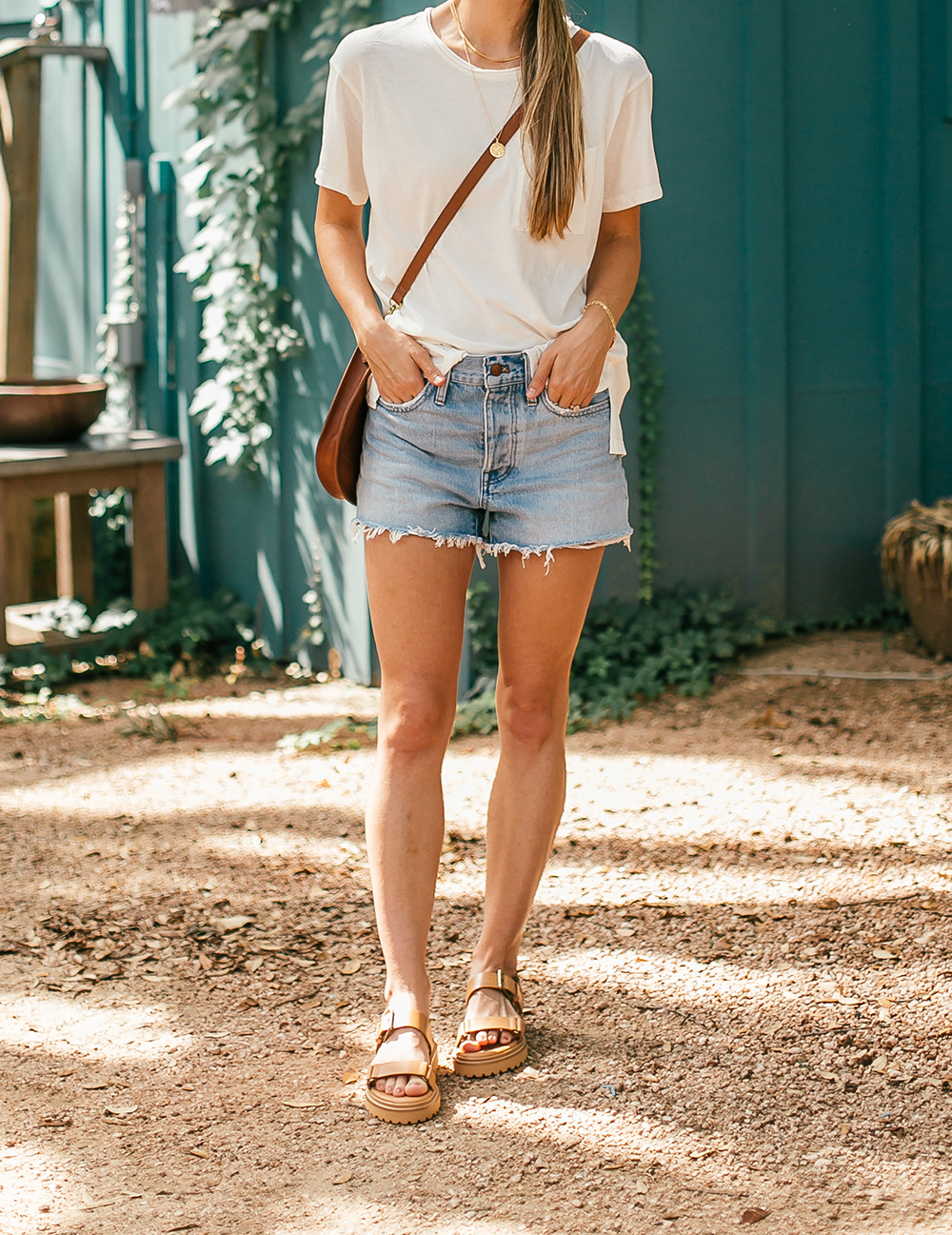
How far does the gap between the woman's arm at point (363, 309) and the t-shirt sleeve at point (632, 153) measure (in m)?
0.43

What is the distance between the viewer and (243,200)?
18.2ft

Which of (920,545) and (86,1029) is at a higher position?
(920,545)

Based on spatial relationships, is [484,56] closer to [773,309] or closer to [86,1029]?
[86,1029]

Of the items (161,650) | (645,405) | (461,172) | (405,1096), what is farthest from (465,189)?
(161,650)

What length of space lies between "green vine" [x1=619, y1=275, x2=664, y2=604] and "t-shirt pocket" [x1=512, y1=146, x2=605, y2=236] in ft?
9.48

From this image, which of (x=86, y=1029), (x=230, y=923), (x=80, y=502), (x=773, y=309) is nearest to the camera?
(x=86, y=1029)

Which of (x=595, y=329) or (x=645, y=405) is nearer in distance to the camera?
(x=595, y=329)

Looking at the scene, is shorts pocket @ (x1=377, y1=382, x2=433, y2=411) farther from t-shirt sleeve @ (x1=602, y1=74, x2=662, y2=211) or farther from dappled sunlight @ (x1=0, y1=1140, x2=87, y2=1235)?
dappled sunlight @ (x1=0, y1=1140, x2=87, y2=1235)

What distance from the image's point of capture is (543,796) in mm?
2443

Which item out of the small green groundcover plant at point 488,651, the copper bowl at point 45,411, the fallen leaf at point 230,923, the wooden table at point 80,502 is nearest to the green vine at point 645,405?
the small green groundcover plant at point 488,651

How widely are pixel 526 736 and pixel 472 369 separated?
2.04 feet

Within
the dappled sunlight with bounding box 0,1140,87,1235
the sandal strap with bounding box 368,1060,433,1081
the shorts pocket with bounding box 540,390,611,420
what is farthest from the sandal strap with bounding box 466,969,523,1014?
the shorts pocket with bounding box 540,390,611,420

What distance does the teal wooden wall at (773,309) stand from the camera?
206 inches

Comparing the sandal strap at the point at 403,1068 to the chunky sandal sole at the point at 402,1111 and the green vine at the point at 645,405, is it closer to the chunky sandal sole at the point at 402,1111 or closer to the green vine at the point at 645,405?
the chunky sandal sole at the point at 402,1111
